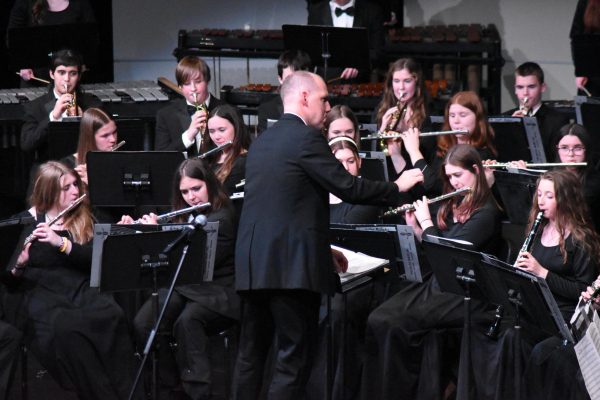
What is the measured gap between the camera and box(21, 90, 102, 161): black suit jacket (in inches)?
290

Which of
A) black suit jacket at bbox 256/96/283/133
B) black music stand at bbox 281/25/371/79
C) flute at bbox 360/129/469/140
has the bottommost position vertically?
flute at bbox 360/129/469/140

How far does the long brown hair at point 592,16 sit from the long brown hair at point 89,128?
3501mm

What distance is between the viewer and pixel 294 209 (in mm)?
4770

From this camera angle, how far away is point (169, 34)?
11062mm

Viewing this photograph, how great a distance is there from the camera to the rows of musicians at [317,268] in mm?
4816

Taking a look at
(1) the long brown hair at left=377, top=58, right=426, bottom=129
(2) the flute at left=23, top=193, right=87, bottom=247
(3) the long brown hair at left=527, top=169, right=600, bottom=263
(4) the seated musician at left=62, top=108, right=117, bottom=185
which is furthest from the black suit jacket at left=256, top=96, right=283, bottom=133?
(3) the long brown hair at left=527, top=169, right=600, bottom=263

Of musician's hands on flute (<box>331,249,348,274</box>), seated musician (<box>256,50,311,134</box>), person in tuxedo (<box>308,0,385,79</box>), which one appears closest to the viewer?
musician's hands on flute (<box>331,249,348,274</box>)

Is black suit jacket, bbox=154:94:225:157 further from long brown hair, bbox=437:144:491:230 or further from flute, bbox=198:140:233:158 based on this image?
long brown hair, bbox=437:144:491:230

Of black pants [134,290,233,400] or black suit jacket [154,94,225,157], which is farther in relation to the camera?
black suit jacket [154,94,225,157]

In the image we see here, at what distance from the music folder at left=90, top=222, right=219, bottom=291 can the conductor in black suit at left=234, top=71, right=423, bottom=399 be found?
1.39ft

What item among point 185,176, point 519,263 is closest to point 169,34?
point 185,176

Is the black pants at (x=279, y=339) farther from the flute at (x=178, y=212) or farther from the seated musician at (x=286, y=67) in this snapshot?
the seated musician at (x=286, y=67)

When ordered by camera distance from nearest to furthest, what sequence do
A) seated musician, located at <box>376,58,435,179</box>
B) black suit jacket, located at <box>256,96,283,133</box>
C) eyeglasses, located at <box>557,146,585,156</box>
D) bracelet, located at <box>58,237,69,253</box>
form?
bracelet, located at <box>58,237,69,253</box> → eyeglasses, located at <box>557,146,585,156</box> → seated musician, located at <box>376,58,435,179</box> → black suit jacket, located at <box>256,96,283,133</box>

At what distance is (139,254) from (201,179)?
68 centimetres
